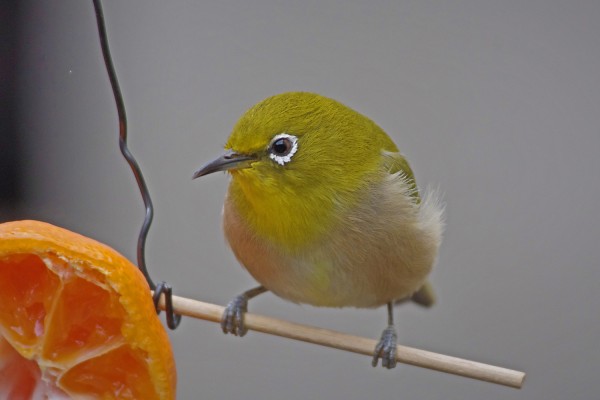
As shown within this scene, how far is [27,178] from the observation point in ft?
11.8

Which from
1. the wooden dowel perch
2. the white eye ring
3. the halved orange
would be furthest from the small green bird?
the halved orange

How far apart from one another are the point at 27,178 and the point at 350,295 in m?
2.24

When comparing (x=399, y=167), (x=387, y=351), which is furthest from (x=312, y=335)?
(x=399, y=167)

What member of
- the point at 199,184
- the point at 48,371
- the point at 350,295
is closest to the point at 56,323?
the point at 48,371

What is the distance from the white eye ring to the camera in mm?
1613

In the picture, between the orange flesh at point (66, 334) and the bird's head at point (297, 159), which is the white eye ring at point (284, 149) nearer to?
the bird's head at point (297, 159)

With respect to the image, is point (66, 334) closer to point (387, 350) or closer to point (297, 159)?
point (297, 159)

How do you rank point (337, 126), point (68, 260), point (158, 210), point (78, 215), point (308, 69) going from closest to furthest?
point (68, 260) → point (337, 126) → point (308, 69) → point (158, 210) → point (78, 215)

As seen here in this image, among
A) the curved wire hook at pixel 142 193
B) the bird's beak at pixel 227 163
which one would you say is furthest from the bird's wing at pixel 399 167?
the curved wire hook at pixel 142 193

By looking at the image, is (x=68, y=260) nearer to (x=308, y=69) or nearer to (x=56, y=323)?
(x=56, y=323)

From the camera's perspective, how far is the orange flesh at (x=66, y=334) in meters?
1.29

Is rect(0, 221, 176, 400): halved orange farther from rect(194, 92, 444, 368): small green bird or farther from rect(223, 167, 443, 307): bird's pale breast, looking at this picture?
rect(223, 167, 443, 307): bird's pale breast

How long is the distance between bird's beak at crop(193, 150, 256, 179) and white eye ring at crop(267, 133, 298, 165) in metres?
0.05

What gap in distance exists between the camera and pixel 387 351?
172 cm
